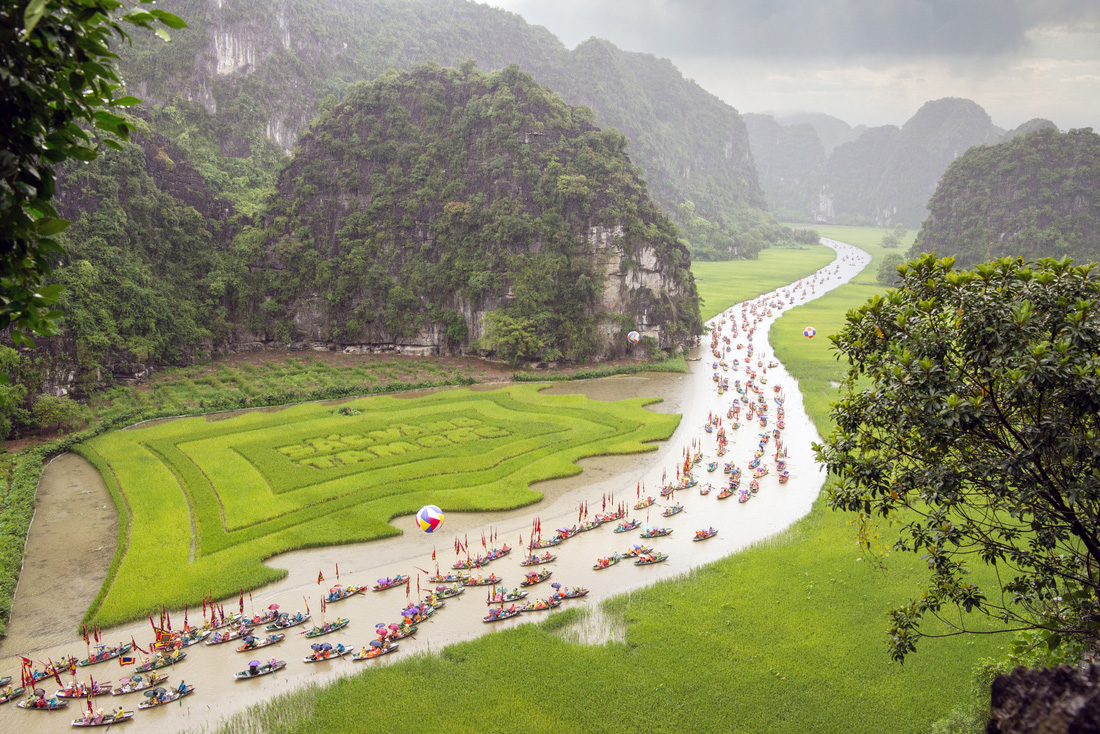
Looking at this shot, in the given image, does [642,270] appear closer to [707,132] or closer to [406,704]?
[406,704]

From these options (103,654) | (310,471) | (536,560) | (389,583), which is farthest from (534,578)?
(310,471)

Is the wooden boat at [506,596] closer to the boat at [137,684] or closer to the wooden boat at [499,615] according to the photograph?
the wooden boat at [499,615]

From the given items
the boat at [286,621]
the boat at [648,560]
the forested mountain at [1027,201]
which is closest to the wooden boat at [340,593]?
the boat at [286,621]

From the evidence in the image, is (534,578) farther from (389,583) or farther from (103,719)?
(103,719)

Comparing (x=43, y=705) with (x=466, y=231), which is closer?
(x=43, y=705)

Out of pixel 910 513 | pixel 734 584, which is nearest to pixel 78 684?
pixel 734 584

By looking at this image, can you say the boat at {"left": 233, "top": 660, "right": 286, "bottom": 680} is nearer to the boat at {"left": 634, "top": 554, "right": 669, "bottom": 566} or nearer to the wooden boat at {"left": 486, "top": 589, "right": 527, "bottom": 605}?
the wooden boat at {"left": 486, "top": 589, "right": 527, "bottom": 605}
